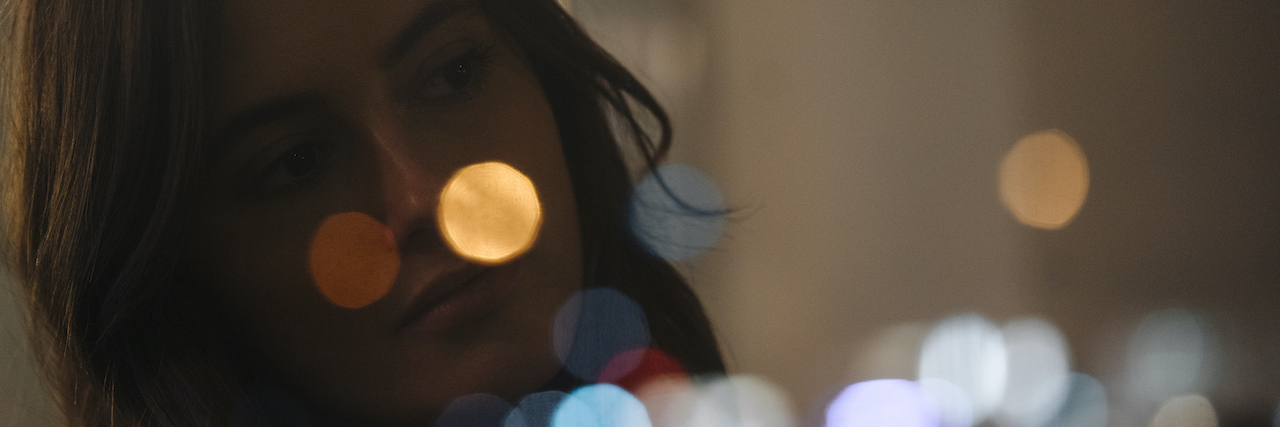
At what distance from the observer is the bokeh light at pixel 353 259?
1.30 ft

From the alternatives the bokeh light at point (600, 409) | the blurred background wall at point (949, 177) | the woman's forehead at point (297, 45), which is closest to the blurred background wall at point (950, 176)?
the blurred background wall at point (949, 177)

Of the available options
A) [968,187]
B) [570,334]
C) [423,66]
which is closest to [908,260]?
[968,187]

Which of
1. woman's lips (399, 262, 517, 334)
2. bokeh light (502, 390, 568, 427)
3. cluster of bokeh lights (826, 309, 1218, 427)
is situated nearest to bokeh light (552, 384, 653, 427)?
bokeh light (502, 390, 568, 427)

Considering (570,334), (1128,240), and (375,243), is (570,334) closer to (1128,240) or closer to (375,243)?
(375,243)

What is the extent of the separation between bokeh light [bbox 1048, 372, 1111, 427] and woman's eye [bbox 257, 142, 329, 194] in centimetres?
66

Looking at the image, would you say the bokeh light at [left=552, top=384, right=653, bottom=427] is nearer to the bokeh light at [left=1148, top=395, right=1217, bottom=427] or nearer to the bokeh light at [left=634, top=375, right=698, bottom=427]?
the bokeh light at [left=634, top=375, right=698, bottom=427]

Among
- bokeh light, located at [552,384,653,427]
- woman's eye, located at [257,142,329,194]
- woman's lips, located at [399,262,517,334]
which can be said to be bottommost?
bokeh light, located at [552,384,653,427]

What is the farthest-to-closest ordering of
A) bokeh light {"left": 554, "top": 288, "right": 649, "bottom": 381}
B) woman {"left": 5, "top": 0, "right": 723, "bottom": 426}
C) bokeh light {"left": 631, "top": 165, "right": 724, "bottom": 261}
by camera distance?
bokeh light {"left": 631, "top": 165, "right": 724, "bottom": 261}
bokeh light {"left": 554, "top": 288, "right": 649, "bottom": 381}
woman {"left": 5, "top": 0, "right": 723, "bottom": 426}

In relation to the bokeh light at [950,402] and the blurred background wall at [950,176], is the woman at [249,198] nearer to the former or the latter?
the blurred background wall at [950,176]

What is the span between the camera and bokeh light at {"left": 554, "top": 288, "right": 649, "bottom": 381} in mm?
489

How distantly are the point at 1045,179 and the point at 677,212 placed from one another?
0.34 metres

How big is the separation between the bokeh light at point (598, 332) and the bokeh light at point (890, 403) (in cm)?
23

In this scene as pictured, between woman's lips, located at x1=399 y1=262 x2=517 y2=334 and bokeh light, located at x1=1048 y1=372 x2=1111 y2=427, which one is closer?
woman's lips, located at x1=399 y1=262 x2=517 y2=334

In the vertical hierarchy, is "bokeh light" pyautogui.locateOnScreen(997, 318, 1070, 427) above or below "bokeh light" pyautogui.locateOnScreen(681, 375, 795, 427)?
below
